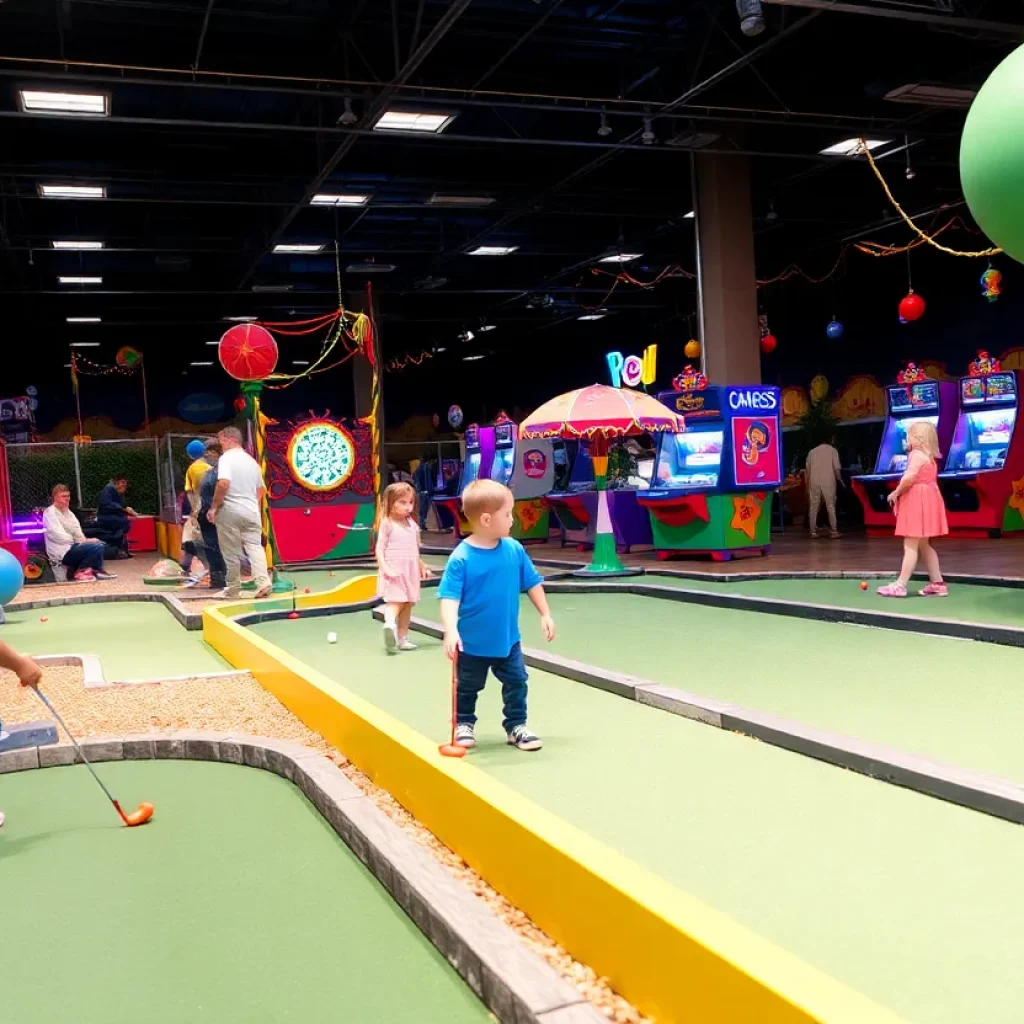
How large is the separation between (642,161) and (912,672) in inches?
510

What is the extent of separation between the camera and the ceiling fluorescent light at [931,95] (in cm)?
1183

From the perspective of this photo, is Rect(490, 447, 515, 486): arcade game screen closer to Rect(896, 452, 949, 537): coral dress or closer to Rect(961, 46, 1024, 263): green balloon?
Rect(896, 452, 949, 537): coral dress

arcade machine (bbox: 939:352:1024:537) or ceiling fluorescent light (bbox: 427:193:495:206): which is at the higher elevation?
ceiling fluorescent light (bbox: 427:193:495:206)

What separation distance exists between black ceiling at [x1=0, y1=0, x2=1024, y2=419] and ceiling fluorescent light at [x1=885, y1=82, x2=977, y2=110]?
149 mm

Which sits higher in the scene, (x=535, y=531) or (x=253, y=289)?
(x=253, y=289)

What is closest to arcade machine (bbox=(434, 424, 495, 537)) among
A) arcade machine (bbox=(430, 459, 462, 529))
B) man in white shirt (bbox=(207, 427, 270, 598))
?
arcade machine (bbox=(430, 459, 462, 529))

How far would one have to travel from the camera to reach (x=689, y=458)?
1337cm

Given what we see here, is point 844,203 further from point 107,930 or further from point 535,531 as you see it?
point 107,930

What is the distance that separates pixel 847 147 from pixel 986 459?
4.61 meters

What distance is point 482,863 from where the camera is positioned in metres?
3.15

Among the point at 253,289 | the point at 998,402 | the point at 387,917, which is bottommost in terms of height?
the point at 387,917

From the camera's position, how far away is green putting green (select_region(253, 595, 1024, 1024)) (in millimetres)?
2326

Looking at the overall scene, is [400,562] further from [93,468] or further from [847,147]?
[93,468]

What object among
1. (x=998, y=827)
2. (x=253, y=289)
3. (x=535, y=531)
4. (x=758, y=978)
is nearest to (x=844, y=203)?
(x=535, y=531)
